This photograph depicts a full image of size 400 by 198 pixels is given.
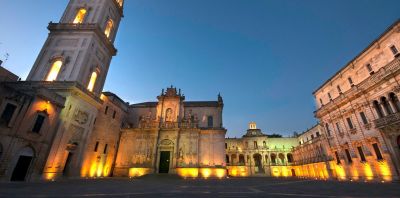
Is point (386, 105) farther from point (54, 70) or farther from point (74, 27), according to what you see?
point (74, 27)

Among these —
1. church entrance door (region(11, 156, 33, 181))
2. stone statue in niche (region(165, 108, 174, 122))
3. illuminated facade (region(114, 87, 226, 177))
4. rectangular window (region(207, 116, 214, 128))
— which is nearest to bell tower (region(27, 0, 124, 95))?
church entrance door (region(11, 156, 33, 181))

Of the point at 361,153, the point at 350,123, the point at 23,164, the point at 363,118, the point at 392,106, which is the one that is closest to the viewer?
the point at 23,164

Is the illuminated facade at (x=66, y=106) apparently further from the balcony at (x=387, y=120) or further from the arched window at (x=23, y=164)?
the balcony at (x=387, y=120)

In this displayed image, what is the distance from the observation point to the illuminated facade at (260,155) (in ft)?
190

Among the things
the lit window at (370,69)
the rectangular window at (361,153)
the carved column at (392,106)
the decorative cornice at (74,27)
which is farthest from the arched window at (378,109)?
the decorative cornice at (74,27)

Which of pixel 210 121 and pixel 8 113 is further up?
pixel 210 121

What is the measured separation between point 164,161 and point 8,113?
2033cm

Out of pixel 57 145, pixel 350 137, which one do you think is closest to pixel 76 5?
pixel 57 145

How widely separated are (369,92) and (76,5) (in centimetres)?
4167

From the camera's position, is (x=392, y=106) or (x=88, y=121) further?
(x=88, y=121)

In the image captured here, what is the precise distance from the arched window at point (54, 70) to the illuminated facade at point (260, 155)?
50.0m

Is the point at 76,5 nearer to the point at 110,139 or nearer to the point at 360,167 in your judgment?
the point at 110,139

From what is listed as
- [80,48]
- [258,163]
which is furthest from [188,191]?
[258,163]

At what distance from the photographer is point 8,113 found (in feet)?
52.3
